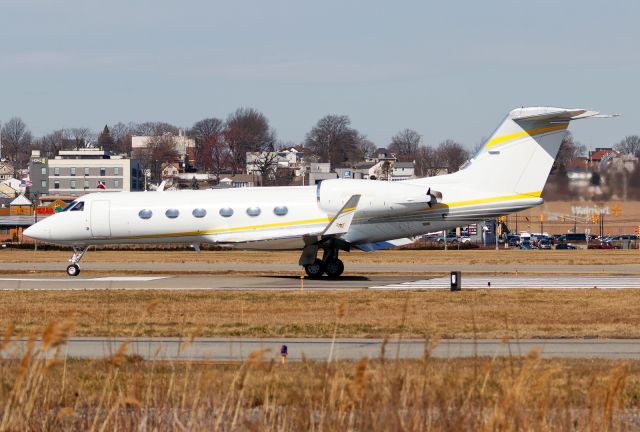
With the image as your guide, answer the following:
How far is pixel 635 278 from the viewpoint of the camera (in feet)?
111

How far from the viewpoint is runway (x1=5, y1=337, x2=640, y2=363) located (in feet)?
49.6

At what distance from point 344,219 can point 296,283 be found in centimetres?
255

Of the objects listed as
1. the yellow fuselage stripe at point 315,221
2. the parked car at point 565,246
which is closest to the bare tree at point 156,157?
the parked car at point 565,246

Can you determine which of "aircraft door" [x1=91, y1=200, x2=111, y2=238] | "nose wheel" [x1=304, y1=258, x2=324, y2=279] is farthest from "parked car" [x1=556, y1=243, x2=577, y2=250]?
"aircraft door" [x1=91, y1=200, x2=111, y2=238]

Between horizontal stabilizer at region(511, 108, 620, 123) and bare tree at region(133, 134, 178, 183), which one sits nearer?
horizontal stabilizer at region(511, 108, 620, 123)

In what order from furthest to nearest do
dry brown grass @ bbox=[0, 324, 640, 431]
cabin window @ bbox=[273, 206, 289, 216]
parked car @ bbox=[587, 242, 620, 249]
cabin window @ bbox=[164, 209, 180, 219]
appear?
parked car @ bbox=[587, 242, 620, 249] < cabin window @ bbox=[164, 209, 180, 219] < cabin window @ bbox=[273, 206, 289, 216] < dry brown grass @ bbox=[0, 324, 640, 431]

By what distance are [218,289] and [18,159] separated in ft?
584

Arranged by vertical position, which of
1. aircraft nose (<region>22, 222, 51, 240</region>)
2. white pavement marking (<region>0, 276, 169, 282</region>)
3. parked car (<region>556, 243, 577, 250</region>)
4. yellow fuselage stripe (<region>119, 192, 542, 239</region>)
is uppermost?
yellow fuselage stripe (<region>119, 192, 542, 239</region>)

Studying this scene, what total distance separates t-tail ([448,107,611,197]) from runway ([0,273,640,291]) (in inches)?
123

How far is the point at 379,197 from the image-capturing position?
3209cm

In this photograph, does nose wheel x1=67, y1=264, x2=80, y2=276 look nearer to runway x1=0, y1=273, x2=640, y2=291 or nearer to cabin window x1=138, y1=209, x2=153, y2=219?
runway x1=0, y1=273, x2=640, y2=291

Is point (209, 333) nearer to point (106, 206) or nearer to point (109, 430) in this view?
point (109, 430)

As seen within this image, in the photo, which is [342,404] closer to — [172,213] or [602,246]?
[172,213]

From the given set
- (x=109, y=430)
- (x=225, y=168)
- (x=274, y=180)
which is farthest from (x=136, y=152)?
(x=109, y=430)
